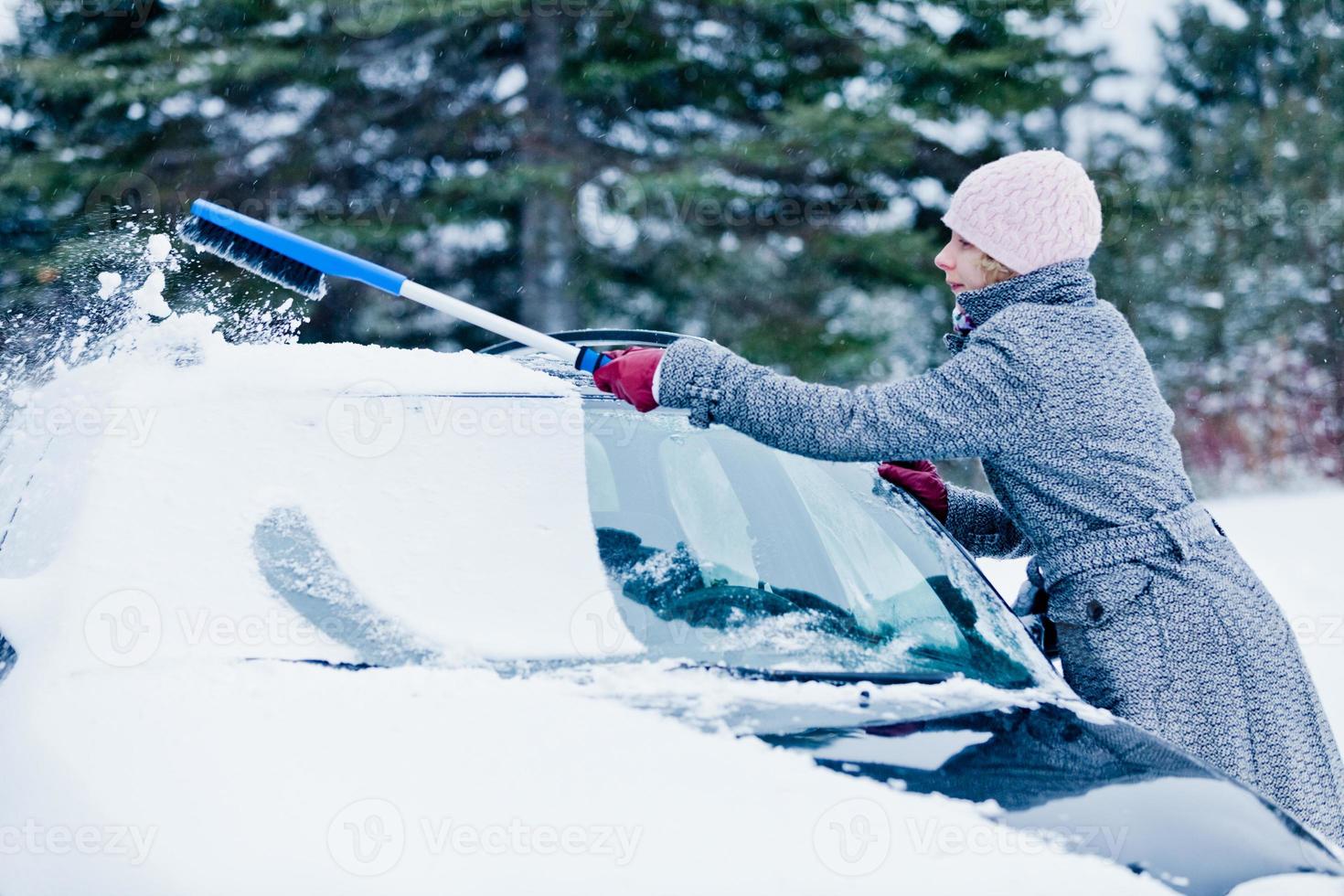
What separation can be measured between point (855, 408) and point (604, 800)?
2.68ft

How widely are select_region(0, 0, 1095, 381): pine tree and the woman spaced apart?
30.5 feet

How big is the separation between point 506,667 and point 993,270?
108 centimetres

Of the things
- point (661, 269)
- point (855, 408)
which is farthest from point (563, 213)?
point (855, 408)

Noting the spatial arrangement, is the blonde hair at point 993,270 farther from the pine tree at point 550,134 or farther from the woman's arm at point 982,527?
the pine tree at point 550,134

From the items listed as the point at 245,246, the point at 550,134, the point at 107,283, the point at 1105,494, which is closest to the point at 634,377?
the point at 1105,494

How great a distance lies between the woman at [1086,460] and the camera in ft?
7.04

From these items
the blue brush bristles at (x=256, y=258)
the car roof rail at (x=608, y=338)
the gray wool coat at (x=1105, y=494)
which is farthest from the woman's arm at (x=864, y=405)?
the blue brush bristles at (x=256, y=258)

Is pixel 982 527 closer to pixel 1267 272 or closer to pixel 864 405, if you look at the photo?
pixel 864 405

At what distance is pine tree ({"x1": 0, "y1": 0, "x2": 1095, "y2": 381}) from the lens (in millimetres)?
11766

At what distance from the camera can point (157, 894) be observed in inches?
57.1

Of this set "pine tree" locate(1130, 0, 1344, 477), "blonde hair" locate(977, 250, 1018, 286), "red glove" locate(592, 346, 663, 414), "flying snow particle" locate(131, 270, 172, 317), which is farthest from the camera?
"pine tree" locate(1130, 0, 1344, 477)

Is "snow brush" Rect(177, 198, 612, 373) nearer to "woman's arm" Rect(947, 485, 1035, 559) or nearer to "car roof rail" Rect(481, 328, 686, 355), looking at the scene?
"car roof rail" Rect(481, 328, 686, 355)

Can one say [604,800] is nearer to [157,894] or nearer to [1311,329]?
[157,894]

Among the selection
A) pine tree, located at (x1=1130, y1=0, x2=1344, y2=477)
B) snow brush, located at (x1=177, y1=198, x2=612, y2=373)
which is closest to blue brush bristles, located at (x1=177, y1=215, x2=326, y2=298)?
snow brush, located at (x1=177, y1=198, x2=612, y2=373)
